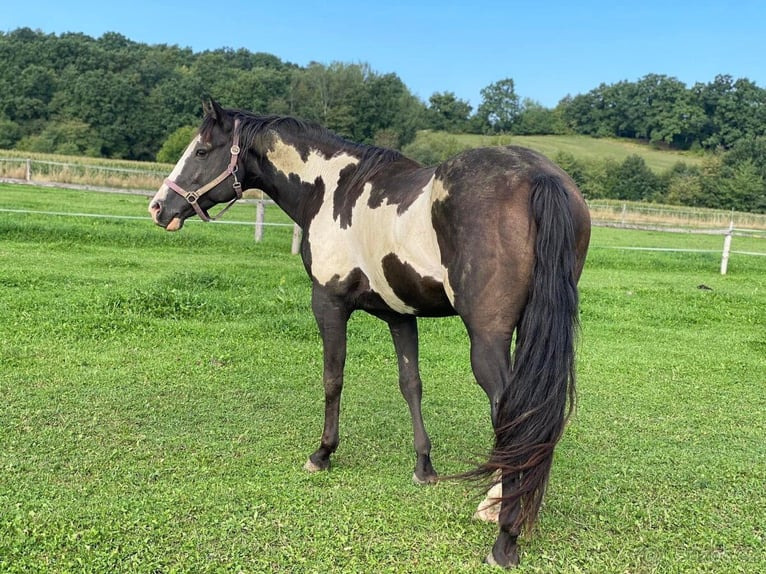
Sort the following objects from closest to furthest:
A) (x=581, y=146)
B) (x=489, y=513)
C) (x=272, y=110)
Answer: (x=489, y=513) → (x=272, y=110) → (x=581, y=146)

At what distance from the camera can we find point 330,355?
3367 mm

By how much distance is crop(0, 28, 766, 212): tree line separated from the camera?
5172 centimetres

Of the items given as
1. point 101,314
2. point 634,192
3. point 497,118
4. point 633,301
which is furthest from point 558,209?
point 497,118

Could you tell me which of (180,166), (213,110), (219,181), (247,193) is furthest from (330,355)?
(247,193)

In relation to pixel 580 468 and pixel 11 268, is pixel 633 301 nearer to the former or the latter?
pixel 580 468

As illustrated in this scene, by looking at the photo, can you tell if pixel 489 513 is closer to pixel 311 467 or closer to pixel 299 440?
pixel 311 467

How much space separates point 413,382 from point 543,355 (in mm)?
1334

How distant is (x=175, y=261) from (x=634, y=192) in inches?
2065

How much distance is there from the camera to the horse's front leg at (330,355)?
128 inches

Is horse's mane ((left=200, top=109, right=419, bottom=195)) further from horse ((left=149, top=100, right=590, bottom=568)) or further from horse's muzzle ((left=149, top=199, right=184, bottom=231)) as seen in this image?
horse's muzzle ((left=149, top=199, right=184, bottom=231))

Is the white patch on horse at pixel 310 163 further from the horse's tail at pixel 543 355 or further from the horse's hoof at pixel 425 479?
the horse's hoof at pixel 425 479

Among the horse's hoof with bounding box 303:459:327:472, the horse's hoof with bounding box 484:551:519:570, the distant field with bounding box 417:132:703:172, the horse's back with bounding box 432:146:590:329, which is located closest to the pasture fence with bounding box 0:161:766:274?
the horse's hoof with bounding box 303:459:327:472

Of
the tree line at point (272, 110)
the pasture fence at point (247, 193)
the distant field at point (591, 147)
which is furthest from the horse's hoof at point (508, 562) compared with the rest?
the distant field at point (591, 147)

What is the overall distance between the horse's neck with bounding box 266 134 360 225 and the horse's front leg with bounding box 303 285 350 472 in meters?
0.60
